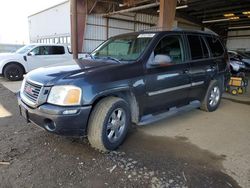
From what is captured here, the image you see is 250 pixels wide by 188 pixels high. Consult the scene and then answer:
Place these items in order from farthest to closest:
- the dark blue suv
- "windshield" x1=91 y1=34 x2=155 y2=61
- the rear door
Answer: the rear door
"windshield" x1=91 y1=34 x2=155 y2=61
the dark blue suv

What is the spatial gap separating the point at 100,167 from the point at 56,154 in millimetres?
714

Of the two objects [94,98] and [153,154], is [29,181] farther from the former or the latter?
Answer: [153,154]

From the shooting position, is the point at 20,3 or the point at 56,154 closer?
the point at 56,154

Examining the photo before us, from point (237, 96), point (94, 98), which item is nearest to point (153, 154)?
point (94, 98)

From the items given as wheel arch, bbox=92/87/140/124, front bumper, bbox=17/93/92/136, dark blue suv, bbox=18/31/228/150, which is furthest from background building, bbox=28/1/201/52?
front bumper, bbox=17/93/92/136

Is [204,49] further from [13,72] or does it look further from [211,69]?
[13,72]

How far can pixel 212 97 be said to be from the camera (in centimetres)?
569

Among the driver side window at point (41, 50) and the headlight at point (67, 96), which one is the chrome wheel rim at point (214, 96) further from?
the driver side window at point (41, 50)

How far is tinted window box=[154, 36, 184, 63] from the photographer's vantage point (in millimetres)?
4098

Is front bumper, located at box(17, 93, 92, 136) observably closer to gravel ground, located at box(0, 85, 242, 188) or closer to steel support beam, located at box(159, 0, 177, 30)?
gravel ground, located at box(0, 85, 242, 188)

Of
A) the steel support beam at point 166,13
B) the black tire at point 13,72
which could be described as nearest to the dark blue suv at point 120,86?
the steel support beam at point 166,13

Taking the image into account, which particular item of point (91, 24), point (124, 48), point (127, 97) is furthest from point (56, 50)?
point (127, 97)

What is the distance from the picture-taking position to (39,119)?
312cm

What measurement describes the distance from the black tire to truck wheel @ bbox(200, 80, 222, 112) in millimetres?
7844
